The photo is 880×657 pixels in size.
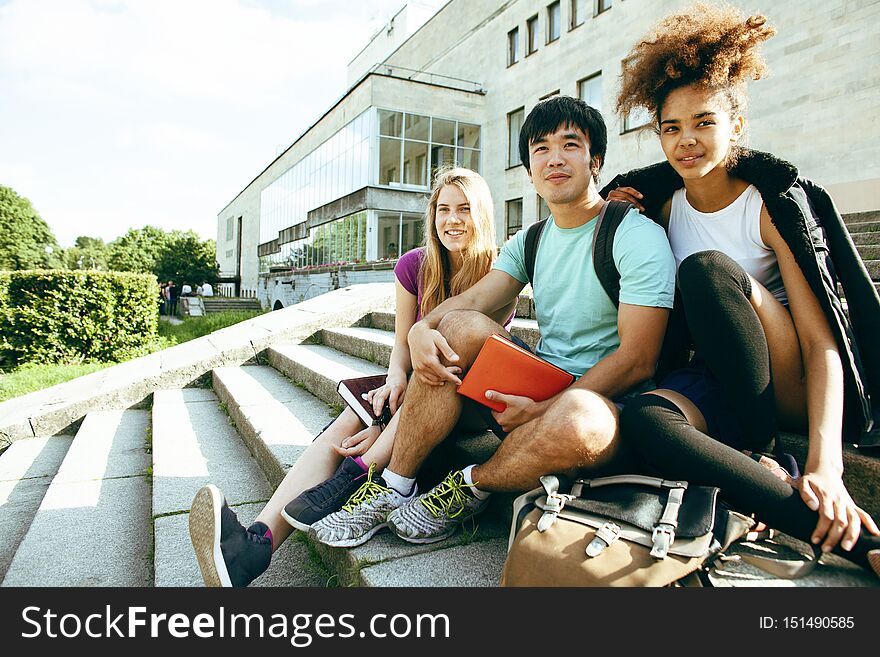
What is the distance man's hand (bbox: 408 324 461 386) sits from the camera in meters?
2.11

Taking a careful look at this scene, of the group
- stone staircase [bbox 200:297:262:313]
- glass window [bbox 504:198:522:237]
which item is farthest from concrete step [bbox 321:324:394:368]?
stone staircase [bbox 200:297:262:313]

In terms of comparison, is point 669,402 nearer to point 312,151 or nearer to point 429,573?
point 429,573

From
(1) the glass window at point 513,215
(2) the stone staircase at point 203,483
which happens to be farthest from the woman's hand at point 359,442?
(1) the glass window at point 513,215

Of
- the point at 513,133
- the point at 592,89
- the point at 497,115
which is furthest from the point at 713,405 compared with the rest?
the point at 497,115

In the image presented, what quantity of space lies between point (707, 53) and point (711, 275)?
2.76 feet

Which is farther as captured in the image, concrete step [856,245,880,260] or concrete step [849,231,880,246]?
concrete step [849,231,880,246]

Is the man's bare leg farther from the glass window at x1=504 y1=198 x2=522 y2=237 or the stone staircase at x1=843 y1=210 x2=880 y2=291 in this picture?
the glass window at x1=504 y1=198 x2=522 y2=237

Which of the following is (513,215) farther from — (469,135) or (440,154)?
(469,135)

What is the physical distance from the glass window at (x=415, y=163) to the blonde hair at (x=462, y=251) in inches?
858

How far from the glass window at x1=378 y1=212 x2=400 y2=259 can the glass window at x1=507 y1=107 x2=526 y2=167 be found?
496cm

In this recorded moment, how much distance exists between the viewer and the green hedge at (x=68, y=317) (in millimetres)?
8930

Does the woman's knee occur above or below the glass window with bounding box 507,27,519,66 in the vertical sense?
below

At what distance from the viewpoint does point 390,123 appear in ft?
77.0

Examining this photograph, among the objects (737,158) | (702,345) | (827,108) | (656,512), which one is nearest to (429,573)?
(656,512)
